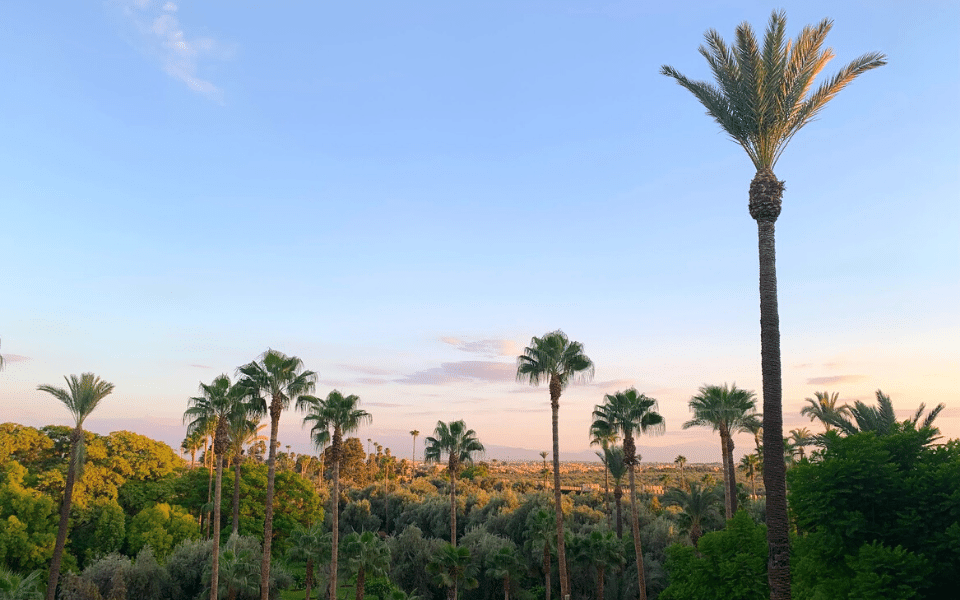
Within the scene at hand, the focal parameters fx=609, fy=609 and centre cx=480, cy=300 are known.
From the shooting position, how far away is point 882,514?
18.9 metres

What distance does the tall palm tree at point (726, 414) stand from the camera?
38.9m

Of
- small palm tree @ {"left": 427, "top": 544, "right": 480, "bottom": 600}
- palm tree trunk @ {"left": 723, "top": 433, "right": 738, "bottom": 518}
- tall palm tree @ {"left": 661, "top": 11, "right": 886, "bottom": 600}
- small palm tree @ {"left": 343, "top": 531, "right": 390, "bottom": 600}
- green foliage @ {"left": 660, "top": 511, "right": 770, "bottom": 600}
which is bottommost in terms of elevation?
small palm tree @ {"left": 427, "top": 544, "right": 480, "bottom": 600}

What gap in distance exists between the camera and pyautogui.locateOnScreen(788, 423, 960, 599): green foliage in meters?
17.5

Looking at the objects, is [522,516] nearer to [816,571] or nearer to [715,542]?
[715,542]

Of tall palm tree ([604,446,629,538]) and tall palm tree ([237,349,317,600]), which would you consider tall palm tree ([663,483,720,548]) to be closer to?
tall palm tree ([604,446,629,538])

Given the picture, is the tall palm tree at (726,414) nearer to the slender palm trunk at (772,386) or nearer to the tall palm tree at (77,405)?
the slender palm trunk at (772,386)

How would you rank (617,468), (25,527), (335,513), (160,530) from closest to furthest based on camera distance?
(335,513) < (25,527) < (160,530) < (617,468)

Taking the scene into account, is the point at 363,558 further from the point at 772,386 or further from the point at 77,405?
the point at 772,386

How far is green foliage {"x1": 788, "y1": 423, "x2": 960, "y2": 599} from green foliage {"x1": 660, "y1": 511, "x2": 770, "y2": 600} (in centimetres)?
644

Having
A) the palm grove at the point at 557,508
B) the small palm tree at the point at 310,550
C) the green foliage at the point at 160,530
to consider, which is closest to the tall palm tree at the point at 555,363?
the palm grove at the point at 557,508

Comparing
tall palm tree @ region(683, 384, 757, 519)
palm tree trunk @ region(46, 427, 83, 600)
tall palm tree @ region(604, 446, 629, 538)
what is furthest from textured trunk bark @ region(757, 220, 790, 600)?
palm tree trunk @ region(46, 427, 83, 600)

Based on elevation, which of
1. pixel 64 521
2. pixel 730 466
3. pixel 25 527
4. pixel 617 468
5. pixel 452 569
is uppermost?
pixel 730 466

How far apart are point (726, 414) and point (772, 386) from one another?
24863mm

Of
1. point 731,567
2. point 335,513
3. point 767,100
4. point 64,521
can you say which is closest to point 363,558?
point 335,513
